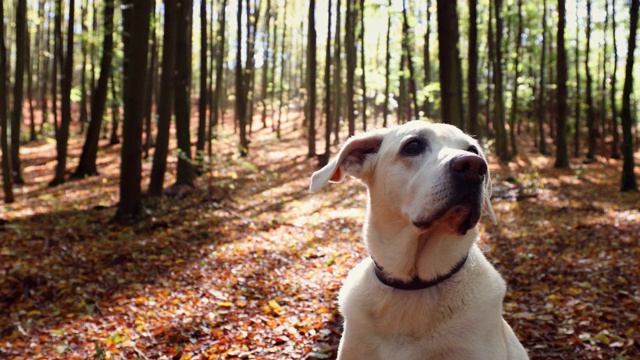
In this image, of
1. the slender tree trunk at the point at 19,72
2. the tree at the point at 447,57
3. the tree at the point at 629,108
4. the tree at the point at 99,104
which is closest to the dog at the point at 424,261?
the tree at the point at 447,57

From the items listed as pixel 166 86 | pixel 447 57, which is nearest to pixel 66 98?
pixel 166 86

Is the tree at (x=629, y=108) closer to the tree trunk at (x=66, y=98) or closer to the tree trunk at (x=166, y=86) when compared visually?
the tree trunk at (x=166, y=86)

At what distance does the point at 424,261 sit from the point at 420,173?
0.56m

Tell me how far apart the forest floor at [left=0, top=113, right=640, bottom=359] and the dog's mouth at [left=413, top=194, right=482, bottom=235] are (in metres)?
2.66

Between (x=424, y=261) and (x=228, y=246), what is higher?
(x=424, y=261)

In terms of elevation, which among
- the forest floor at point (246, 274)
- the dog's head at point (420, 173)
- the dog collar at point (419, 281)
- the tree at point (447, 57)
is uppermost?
the tree at point (447, 57)

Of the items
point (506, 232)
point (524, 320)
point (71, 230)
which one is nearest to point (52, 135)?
point (71, 230)

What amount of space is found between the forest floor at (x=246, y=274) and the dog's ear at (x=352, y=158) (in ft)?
7.85

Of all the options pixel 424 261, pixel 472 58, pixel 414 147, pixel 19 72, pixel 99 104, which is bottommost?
pixel 424 261

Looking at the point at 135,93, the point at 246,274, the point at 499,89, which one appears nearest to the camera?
the point at 246,274

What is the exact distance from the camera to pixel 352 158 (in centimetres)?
341

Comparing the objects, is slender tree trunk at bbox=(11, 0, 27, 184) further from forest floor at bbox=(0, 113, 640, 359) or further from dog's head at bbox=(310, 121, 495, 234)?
dog's head at bbox=(310, 121, 495, 234)

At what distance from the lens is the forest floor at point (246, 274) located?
5.29 m

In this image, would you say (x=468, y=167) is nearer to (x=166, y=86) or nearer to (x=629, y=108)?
(x=166, y=86)
